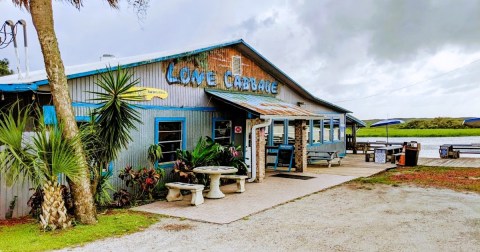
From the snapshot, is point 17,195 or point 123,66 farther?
point 123,66

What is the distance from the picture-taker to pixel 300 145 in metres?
15.8

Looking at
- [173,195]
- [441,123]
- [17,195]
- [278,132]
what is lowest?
[173,195]

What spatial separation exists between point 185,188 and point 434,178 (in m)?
A: 9.12

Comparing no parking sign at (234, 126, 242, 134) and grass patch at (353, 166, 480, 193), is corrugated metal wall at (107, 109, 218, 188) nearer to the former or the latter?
no parking sign at (234, 126, 242, 134)

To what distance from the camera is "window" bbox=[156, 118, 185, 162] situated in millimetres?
11615

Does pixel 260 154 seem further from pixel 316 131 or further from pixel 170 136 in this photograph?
pixel 316 131

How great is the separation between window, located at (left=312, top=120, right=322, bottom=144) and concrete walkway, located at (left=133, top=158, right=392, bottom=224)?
5.59 metres

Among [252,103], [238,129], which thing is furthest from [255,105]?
[238,129]

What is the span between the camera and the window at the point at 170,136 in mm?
11615

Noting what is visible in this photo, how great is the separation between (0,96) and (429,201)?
10.1 m

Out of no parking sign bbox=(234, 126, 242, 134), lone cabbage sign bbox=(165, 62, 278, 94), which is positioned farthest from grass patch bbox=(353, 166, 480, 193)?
lone cabbage sign bbox=(165, 62, 278, 94)

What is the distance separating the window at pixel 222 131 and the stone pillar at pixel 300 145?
2.75 meters

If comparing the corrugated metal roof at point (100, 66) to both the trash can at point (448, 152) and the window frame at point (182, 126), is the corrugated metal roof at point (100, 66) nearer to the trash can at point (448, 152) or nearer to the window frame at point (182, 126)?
the window frame at point (182, 126)

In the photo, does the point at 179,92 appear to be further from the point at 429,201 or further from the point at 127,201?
the point at 429,201
